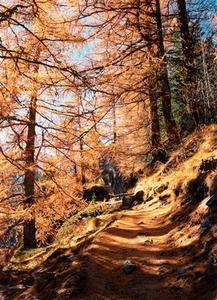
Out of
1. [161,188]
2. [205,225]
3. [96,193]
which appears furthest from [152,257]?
[96,193]

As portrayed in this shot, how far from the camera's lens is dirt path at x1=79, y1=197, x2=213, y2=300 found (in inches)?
238

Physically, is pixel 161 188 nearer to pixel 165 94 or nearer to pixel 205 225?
pixel 165 94

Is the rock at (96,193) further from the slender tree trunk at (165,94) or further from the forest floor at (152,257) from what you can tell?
the forest floor at (152,257)

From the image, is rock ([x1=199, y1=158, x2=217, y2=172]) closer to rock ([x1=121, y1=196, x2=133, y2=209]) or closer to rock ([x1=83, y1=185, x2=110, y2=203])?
rock ([x1=121, y1=196, x2=133, y2=209])

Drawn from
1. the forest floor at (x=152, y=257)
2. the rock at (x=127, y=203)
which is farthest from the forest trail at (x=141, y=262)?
the rock at (x=127, y=203)

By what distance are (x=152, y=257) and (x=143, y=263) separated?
24cm

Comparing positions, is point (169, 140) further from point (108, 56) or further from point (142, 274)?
point (142, 274)

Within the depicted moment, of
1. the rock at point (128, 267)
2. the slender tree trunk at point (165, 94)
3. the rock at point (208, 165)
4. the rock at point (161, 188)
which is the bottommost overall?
the rock at point (128, 267)

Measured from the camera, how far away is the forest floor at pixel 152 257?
20.0 ft

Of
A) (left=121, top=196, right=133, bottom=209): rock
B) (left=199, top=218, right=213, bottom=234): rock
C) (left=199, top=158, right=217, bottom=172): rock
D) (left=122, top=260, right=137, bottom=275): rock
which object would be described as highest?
(left=199, top=158, right=217, bottom=172): rock

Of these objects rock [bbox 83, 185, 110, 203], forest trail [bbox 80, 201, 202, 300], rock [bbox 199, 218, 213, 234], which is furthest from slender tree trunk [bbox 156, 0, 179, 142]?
rock [bbox 83, 185, 110, 203]

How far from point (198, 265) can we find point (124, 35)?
32.1 feet

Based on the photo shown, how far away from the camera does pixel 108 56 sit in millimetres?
13977

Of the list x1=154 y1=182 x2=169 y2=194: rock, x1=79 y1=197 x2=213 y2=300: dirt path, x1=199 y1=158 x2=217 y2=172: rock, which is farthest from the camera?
x1=154 y1=182 x2=169 y2=194: rock
